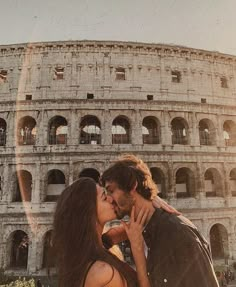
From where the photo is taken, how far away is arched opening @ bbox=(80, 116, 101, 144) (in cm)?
2048

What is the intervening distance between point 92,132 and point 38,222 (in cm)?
756

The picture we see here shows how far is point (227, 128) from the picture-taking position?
2239 centimetres

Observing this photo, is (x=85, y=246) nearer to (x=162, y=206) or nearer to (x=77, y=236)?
(x=77, y=236)

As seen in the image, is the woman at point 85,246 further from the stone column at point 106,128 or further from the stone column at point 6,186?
the stone column at point 6,186

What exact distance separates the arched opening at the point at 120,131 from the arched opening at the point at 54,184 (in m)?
4.87

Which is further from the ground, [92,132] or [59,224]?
[92,132]

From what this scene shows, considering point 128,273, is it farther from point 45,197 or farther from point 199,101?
point 199,101

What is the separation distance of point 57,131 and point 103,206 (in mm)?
19181

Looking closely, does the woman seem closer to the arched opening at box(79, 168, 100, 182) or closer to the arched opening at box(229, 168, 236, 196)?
the arched opening at box(79, 168, 100, 182)

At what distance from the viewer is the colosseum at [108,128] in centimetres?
1889

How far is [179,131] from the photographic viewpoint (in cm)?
2136

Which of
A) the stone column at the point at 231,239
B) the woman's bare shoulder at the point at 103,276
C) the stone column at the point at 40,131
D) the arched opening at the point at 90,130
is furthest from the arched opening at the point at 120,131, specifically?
the woman's bare shoulder at the point at 103,276

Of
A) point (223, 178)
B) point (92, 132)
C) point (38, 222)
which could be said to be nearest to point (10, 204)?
point (38, 222)

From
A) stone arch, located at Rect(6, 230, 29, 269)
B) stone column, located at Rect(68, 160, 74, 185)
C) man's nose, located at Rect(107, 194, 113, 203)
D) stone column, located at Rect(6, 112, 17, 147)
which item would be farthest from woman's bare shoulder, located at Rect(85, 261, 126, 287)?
stone column, located at Rect(6, 112, 17, 147)
